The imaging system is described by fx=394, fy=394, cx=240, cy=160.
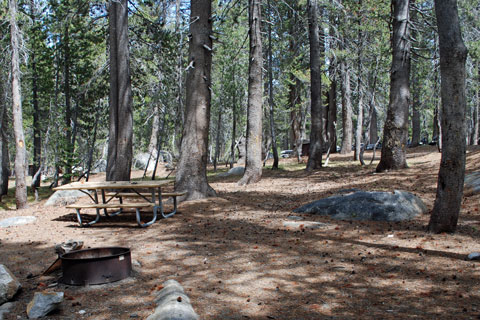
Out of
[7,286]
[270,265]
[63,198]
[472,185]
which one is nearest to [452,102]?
[270,265]

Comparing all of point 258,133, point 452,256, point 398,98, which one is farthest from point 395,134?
point 452,256

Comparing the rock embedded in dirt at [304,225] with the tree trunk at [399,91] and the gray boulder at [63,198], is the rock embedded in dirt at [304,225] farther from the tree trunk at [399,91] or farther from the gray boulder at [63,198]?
the gray boulder at [63,198]

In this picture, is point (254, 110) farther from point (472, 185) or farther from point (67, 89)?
point (67, 89)

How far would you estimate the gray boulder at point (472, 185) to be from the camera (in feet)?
26.2

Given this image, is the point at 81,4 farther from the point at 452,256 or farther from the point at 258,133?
the point at 452,256

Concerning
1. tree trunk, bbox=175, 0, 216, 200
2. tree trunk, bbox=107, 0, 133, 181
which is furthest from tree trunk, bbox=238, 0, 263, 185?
tree trunk, bbox=107, 0, 133, 181

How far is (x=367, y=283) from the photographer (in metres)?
4.27

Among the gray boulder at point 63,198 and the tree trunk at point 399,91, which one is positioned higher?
the tree trunk at point 399,91

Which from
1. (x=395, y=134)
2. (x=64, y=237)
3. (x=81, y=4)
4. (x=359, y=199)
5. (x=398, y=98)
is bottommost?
(x=64, y=237)

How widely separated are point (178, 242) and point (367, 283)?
3.14 m

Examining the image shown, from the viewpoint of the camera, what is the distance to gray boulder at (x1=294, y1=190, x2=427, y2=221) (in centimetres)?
707

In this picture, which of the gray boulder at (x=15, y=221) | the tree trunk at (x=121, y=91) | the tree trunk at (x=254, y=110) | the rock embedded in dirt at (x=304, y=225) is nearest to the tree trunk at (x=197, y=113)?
the tree trunk at (x=121, y=91)

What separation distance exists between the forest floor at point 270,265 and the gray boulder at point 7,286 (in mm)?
118

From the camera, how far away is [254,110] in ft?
43.0
